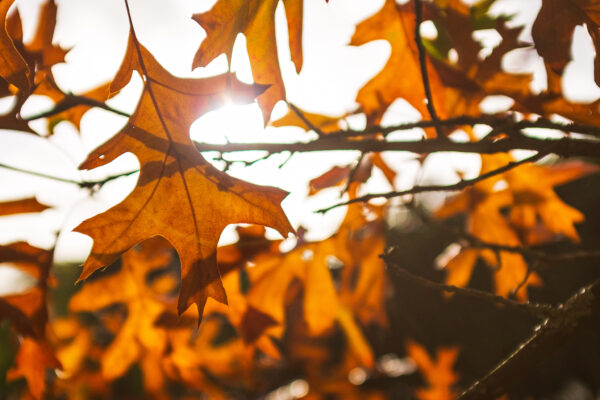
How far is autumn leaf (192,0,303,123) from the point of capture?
938 millimetres

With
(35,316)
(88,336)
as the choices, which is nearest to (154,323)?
(35,316)

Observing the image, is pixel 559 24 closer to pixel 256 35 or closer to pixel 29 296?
pixel 256 35

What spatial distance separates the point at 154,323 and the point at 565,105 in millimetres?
1689

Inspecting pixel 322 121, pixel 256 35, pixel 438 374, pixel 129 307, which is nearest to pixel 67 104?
pixel 256 35

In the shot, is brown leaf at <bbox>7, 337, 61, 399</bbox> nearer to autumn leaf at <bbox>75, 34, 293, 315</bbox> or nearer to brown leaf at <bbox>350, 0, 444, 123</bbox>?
autumn leaf at <bbox>75, 34, 293, 315</bbox>

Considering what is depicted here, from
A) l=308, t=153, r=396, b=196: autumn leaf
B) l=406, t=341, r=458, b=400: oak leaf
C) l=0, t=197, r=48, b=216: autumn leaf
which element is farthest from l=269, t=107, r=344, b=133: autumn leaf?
l=406, t=341, r=458, b=400: oak leaf

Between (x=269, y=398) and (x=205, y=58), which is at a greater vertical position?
(x=205, y=58)

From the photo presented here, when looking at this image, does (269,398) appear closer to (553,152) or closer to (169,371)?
(169,371)

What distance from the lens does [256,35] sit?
1034 millimetres

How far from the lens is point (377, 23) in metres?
1.32

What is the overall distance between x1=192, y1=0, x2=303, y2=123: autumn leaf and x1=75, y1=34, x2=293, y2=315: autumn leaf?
7 centimetres

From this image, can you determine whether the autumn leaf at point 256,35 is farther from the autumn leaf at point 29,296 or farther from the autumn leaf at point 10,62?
the autumn leaf at point 29,296

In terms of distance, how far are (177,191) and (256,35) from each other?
400mm

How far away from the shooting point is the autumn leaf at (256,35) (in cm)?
94
